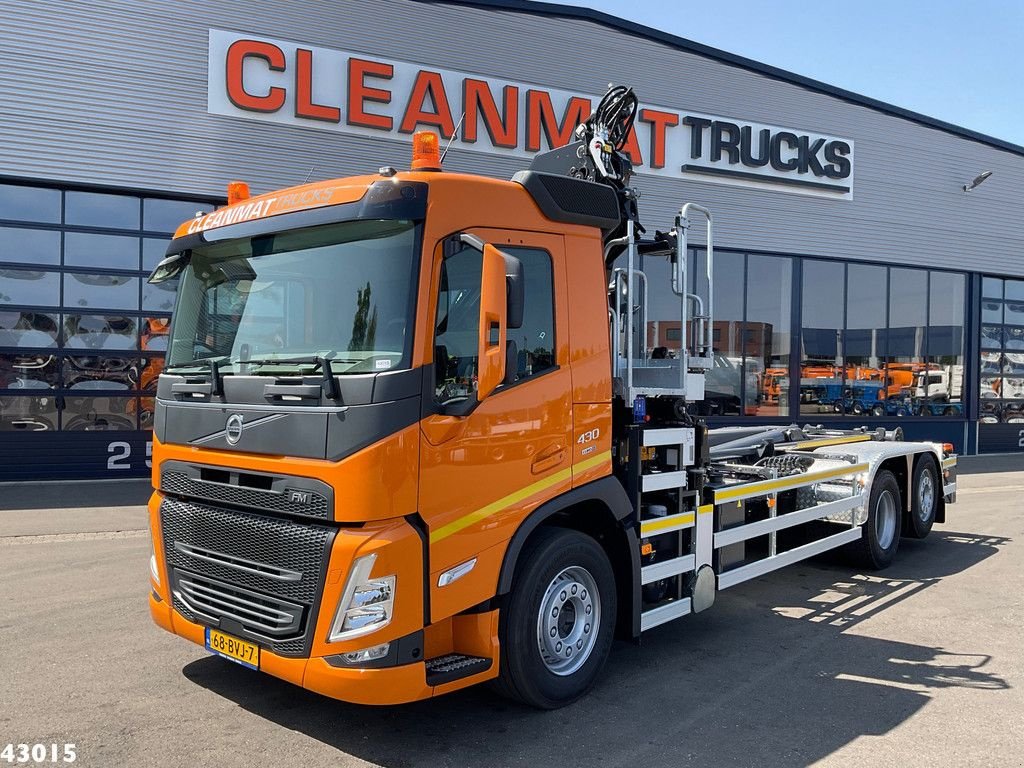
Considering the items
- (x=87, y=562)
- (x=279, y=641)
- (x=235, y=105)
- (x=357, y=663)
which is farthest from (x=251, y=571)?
(x=235, y=105)

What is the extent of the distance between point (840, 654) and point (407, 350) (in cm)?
380

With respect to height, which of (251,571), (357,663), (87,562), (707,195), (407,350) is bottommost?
(87,562)

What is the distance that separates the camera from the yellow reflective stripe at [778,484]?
5825 mm

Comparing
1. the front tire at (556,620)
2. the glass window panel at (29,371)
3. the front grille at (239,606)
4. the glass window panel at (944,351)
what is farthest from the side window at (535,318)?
the glass window panel at (944,351)

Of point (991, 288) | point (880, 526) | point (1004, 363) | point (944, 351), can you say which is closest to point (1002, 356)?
point (1004, 363)

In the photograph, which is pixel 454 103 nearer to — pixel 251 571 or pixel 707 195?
pixel 707 195

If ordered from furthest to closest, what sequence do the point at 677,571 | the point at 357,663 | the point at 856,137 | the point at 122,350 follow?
the point at 856,137, the point at 122,350, the point at 677,571, the point at 357,663

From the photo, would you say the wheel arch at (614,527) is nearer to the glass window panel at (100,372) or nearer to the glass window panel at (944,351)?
the glass window panel at (100,372)

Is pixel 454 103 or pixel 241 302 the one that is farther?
pixel 454 103

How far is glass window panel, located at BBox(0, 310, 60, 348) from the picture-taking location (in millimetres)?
12375

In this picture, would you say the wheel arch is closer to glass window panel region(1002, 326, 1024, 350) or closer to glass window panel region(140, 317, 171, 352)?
glass window panel region(140, 317, 171, 352)

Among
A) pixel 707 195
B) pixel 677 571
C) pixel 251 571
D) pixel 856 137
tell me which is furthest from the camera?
pixel 856 137

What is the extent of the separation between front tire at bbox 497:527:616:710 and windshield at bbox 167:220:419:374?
4.61ft

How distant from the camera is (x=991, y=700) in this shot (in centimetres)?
464
